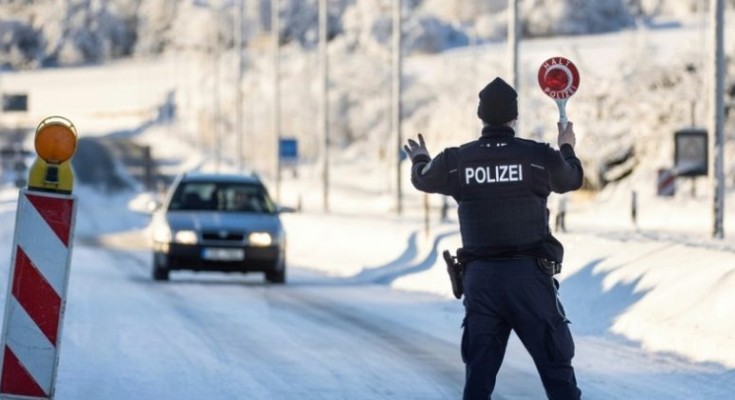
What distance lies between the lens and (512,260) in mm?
8539

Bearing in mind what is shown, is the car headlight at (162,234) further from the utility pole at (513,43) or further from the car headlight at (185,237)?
the utility pole at (513,43)

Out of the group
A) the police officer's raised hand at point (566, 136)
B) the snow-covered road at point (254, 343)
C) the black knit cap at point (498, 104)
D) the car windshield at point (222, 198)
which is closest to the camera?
the black knit cap at point (498, 104)

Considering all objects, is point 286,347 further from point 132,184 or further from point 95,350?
point 132,184

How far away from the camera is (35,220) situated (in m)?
9.84

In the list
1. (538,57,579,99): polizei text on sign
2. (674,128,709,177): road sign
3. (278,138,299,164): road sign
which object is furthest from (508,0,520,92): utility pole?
(278,138,299,164): road sign

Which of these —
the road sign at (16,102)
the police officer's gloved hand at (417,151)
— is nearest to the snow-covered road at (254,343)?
the police officer's gloved hand at (417,151)

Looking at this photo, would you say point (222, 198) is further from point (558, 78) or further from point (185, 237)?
point (558, 78)

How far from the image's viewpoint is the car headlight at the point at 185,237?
982 inches

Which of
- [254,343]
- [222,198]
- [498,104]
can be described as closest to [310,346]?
[254,343]

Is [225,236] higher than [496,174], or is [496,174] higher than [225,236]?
[496,174]

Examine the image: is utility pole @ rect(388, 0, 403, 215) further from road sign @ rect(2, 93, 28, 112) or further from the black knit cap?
road sign @ rect(2, 93, 28, 112)

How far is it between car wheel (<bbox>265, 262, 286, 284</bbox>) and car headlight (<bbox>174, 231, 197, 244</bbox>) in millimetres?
1259

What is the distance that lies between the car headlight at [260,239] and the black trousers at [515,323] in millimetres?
16707

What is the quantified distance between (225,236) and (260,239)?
0.49 metres
